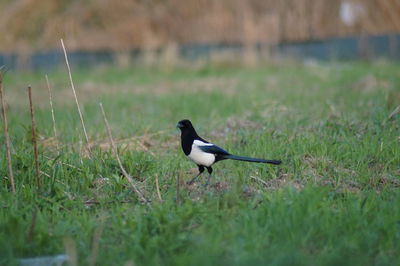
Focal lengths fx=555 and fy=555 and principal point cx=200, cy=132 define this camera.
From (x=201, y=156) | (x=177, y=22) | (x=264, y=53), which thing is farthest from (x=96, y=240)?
(x=177, y=22)

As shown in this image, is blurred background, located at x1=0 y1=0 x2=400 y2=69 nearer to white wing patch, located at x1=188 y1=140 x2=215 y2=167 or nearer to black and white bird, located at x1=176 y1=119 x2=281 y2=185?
black and white bird, located at x1=176 y1=119 x2=281 y2=185

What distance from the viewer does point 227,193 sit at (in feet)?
12.4

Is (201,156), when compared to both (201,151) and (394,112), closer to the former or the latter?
(201,151)

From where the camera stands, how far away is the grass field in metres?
3.22

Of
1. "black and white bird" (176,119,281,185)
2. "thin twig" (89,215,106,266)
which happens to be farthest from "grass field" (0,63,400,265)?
"black and white bird" (176,119,281,185)

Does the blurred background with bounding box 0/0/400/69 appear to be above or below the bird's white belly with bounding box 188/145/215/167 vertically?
above

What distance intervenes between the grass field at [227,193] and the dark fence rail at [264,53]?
6632 millimetres

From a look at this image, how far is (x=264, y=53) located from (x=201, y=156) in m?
10.1

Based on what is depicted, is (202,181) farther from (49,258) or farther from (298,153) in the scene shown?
(49,258)

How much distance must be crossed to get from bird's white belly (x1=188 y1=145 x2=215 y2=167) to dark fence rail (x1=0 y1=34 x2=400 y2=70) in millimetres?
9549

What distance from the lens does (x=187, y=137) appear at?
4.38 metres

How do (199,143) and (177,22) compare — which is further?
(177,22)

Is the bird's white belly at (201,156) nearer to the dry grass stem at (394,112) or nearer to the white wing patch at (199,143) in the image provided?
the white wing patch at (199,143)

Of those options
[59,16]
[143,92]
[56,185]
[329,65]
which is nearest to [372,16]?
[329,65]
